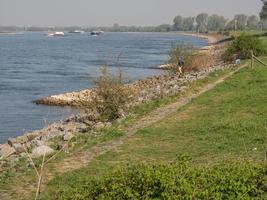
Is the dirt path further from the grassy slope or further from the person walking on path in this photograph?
the person walking on path

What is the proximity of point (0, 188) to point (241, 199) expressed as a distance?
16.4ft

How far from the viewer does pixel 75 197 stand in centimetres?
614

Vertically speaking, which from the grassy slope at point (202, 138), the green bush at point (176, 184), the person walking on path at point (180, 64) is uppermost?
the green bush at point (176, 184)

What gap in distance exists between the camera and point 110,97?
17.8 m

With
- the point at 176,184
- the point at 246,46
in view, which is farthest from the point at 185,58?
the point at 176,184

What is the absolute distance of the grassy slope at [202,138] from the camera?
1020 cm

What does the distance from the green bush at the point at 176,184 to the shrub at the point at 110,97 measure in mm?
11031

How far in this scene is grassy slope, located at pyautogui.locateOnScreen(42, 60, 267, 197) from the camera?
10.2 meters

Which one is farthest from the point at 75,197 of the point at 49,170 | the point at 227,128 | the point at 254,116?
the point at 254,116

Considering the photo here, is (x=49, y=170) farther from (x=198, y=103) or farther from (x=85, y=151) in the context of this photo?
(x=198, y=103)

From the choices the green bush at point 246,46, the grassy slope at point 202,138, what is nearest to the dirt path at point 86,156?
the grassy slope at point 202,138

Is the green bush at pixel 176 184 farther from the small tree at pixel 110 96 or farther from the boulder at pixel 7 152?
the small tree at pixel 110 96

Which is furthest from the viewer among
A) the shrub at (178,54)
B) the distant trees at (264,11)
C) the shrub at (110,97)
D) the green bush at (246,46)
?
the distant trees at (264,11)

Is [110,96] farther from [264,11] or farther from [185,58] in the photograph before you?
[264,11]
